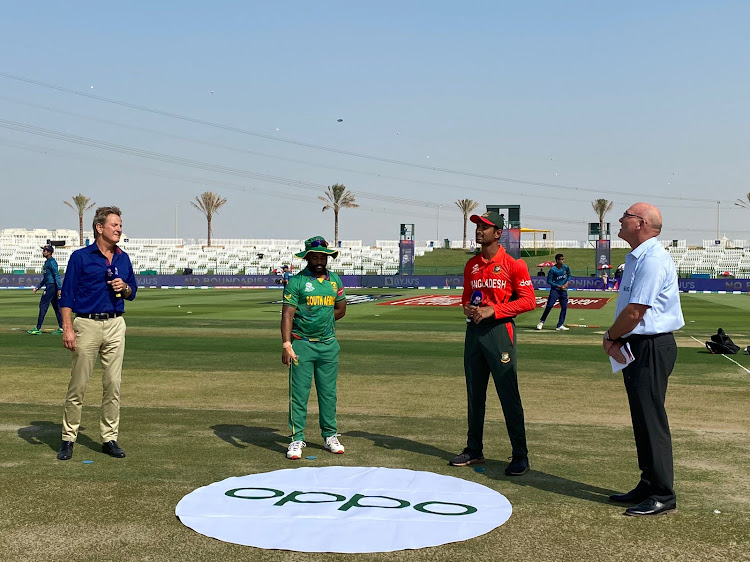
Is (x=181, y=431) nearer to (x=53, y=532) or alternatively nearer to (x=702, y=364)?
(x=53, y=532)

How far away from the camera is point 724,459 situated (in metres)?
7.36

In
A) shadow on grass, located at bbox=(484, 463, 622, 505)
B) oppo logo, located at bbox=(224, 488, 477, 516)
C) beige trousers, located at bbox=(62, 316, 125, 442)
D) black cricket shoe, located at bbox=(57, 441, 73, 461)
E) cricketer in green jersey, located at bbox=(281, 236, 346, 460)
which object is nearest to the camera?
oppo logo, located at bbox=(224, 488, 477, 516)

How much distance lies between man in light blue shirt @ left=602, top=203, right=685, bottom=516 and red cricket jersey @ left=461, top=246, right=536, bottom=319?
117 centimetres

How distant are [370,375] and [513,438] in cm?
614

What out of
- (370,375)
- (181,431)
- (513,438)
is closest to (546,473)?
(513,438)

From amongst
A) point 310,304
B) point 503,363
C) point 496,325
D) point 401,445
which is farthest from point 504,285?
point 401,445

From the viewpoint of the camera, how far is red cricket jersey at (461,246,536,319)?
6.95 meters

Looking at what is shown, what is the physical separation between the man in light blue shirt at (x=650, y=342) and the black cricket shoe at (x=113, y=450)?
14.1ft

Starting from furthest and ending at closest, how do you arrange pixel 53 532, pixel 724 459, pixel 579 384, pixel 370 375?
pixel 370 375 → pixel 579 384 → pixel 724 459 → pixel 53 532

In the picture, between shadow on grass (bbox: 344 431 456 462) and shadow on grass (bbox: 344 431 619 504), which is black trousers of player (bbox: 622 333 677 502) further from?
shadow on grass (bbox: 344 431 456 462)

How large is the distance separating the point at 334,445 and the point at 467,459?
4.12 ft

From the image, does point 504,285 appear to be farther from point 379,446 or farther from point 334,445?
point 334,445

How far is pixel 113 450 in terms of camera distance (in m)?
7.38

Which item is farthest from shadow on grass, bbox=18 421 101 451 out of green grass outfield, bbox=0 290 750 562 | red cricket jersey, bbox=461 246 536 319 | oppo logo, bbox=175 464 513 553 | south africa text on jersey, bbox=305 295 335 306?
red cricket jersey, bbox=461 246 536 319
